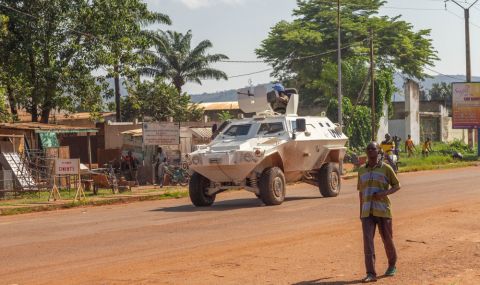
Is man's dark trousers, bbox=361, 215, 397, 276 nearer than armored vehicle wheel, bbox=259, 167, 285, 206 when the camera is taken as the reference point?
Yes

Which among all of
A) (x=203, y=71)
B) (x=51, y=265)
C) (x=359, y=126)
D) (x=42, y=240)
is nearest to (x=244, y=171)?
(x=42, y=240)

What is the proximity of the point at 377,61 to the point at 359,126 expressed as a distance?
14936 millimetres

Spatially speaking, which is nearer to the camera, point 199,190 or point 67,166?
point 199,190

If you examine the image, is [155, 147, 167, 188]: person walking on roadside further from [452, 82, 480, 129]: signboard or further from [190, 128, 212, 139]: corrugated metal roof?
[452, 82, 480, 129]: signboard

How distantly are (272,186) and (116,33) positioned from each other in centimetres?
2018

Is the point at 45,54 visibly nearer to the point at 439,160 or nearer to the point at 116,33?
the point at 116,33

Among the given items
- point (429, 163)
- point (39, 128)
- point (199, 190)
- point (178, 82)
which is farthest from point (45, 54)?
point (178, 82)

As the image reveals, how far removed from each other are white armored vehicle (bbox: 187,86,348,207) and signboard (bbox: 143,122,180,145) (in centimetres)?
721

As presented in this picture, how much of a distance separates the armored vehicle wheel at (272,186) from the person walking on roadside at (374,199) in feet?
30.3

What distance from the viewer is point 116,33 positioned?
36.5 metres

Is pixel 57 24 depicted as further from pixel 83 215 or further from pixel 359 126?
pixel 359 126

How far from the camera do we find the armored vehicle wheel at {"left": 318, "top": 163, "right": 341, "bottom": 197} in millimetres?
21125

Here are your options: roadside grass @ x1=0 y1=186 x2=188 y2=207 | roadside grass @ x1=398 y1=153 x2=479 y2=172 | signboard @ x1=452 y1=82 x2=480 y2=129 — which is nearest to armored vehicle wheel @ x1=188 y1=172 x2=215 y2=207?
roadside grass @ x1=0 y1=186 x2=188 y2=207

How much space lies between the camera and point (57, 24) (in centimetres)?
3469
